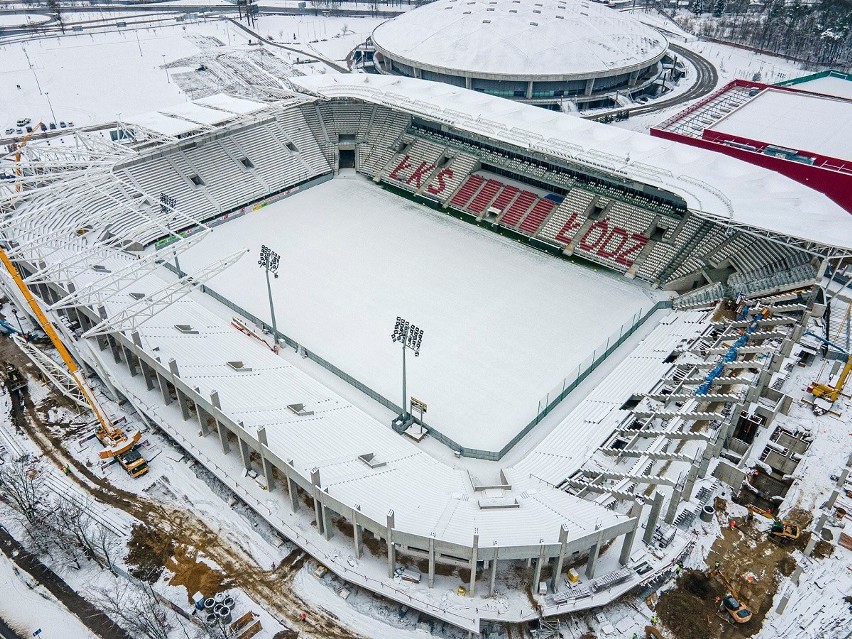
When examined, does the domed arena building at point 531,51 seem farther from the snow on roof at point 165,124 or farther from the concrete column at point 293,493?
the concrete column at point 293,493

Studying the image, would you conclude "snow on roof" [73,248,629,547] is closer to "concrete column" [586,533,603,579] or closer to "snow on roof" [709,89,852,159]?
"concrete column" [586,533,603,579]

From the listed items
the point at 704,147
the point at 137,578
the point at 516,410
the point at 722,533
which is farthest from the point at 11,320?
the point at 704,147

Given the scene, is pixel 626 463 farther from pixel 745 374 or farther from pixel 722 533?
pixel 745 374

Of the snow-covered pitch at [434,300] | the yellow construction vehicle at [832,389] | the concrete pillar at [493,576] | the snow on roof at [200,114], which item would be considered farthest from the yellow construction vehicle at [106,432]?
the yellow construction vehicle at [832,389]

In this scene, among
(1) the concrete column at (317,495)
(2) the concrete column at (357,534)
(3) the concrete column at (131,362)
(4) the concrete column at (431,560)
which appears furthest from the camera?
(3) the concrete column at (131,362)

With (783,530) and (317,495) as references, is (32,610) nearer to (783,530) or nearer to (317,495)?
(317,495)

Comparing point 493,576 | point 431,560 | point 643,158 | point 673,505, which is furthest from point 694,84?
point 431,560
